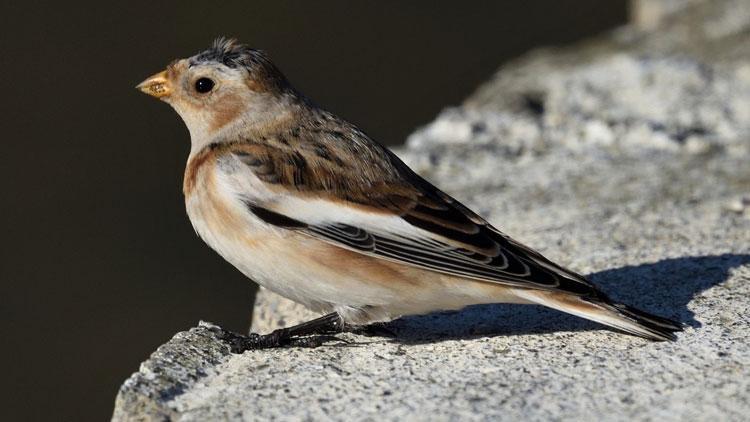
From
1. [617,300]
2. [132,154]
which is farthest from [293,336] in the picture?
[132,154]

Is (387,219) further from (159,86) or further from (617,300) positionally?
(159,86)

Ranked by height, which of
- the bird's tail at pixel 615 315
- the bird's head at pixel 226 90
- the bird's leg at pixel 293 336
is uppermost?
the bird's head at pixel 226 90

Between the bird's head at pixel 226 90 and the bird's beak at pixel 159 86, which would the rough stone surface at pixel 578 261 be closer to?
the bird's head at pixel 226 90

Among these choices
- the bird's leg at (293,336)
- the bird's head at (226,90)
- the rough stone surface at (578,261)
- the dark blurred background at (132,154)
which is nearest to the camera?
the rough stone surface at (578,261)

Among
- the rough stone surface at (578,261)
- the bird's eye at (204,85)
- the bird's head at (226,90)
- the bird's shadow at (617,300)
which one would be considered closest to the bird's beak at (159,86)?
the bird's head at (226,90)

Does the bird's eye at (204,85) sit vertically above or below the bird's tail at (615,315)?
above

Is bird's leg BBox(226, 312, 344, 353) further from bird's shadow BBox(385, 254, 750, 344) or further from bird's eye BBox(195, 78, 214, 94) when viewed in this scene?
bird's eye BBox(195, 78, 214, 94)

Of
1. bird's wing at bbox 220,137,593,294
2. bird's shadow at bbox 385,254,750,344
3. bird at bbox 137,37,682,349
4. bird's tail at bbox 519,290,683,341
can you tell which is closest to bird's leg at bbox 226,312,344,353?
bird at bbox 137,37,682,349
